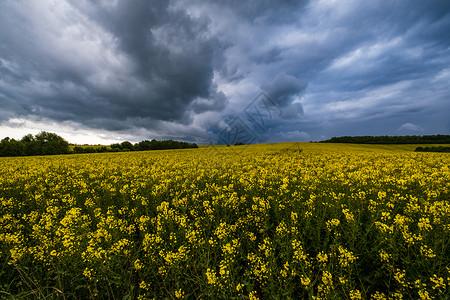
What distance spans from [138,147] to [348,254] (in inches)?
2657

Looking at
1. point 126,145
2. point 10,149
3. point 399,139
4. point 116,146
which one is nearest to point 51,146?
point 10,149

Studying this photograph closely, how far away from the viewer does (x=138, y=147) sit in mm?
61438

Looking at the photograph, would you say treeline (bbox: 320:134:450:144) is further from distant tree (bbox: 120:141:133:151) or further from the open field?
distant tree (bbox: 120:141:133:151)

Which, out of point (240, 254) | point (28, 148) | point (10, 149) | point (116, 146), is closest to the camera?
point (240, 254)

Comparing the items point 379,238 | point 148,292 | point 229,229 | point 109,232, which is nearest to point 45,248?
A: point 109,232

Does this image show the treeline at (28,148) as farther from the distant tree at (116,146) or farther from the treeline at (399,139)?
the treeline at (399,139)

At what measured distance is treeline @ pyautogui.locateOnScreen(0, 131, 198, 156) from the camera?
1934 inches

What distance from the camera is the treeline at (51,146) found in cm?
4912

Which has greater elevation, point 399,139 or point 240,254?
point 399,139

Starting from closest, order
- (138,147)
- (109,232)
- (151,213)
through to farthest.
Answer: (109,232), (151,213), (138,147)

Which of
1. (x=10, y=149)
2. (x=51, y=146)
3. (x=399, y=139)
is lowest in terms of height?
(x=399, y=139)

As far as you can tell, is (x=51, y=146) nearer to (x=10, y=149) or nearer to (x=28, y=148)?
(x=28, y=148)

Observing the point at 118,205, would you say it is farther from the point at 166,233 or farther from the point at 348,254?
the point at 348,254

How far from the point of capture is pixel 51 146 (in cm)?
5459
